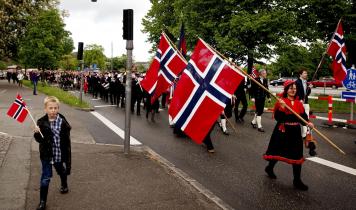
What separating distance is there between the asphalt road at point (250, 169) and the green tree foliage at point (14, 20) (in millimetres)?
26708

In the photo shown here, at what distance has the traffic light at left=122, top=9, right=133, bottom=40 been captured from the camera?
8000 mm

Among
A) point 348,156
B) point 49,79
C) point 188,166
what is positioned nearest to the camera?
point 188,166

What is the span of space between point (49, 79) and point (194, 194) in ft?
164

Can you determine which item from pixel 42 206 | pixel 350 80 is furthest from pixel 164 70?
pixel 350 80

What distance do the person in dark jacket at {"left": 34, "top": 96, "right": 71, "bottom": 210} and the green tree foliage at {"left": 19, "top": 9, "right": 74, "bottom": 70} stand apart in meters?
35.7

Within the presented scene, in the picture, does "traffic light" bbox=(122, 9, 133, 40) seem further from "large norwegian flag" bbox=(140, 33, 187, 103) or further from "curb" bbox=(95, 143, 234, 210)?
"curb" bbox=(95, 143, 234, 210)

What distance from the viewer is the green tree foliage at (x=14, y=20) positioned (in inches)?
1379

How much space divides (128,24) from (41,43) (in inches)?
1312

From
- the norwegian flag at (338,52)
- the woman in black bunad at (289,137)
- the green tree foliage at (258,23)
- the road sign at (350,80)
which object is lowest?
the woman in black bunad at (289,137)

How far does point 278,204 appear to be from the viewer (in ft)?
17.8

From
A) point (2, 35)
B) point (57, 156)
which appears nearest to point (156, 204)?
point (57, 156)

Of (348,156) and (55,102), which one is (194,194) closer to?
(55,102)

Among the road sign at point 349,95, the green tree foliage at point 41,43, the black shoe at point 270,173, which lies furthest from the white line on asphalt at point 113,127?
the green tree foliage at point 41,43

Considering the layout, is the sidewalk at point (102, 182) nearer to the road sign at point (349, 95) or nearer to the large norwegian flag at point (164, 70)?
the large norwegian flag at point (164, 70)
